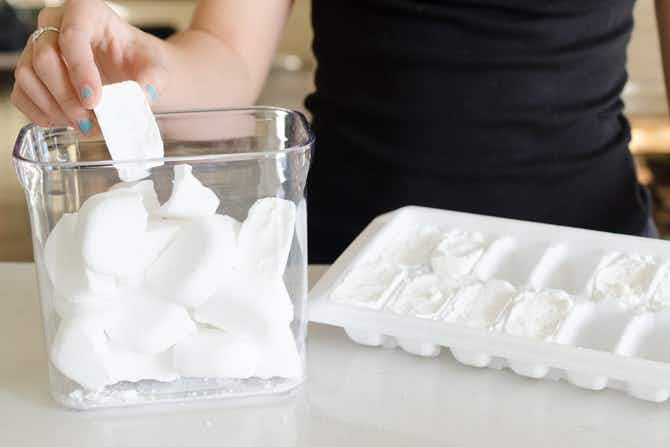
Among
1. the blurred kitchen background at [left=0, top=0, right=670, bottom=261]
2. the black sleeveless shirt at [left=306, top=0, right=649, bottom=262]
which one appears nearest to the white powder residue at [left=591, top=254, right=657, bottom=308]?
the black sleeveless shirt at [left=306, top=0, right=649, bottom=262]

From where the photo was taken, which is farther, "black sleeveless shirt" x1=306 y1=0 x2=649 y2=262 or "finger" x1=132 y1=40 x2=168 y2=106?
"black sleeveless shirt" x1=306 y1=0 x2=649 y2=262

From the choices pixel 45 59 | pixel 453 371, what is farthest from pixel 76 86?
pixel 453 371

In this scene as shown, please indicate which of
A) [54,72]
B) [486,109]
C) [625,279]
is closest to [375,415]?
[625,279]

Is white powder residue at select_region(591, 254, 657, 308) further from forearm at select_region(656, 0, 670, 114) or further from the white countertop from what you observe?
forearm at select_region(656, 0, 670, 114)

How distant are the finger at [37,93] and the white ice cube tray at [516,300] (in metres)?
0.22

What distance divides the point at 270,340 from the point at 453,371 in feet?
0.43

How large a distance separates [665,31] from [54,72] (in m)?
0.62

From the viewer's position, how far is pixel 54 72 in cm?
71

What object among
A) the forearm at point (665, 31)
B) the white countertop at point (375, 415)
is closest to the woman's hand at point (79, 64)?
the white countertop at point (375, 415)

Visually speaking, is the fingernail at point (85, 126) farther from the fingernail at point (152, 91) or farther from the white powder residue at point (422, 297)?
the white powder residue at point (422, 297)

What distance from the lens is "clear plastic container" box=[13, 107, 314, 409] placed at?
0.56 meters

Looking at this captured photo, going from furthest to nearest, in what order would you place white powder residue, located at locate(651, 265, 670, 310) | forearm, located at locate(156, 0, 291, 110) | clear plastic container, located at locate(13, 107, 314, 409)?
1. forearm, located at locate(156, 0, 291, 110)
2. white powder residue, located at locate(651, 265, 670, 310)
3. clear plastic container, located at locate(13, 107, 314, 409)

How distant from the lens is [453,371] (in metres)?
0.65

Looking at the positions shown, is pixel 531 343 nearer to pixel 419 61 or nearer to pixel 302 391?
pixel 302 391
